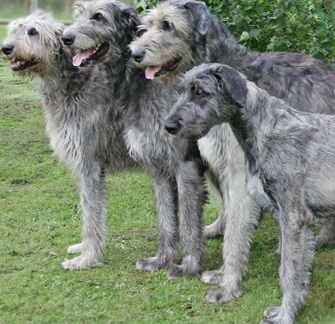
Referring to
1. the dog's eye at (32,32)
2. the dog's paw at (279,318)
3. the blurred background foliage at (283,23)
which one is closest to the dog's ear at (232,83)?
the dog's paw at (279,318)

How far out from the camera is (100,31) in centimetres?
638

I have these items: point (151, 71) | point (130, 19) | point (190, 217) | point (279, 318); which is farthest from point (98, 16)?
point (279, 318)

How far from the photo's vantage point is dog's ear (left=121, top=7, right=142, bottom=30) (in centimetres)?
654

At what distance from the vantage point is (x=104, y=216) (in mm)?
6863

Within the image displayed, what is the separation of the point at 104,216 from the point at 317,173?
2.30 metres

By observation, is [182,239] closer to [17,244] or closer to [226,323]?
[226,323]

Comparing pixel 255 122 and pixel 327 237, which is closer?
pixel 255 122

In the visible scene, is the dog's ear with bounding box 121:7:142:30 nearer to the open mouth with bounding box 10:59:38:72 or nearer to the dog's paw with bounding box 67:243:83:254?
the open mouth with bounding box 10:59:38:72

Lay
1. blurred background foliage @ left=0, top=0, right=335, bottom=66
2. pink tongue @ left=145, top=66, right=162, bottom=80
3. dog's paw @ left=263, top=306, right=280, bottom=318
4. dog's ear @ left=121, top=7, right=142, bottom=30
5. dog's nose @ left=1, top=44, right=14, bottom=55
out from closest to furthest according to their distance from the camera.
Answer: dog's paw @ left=263, top=306, right=280, bottom=318 → pink tongue @ left=145, top=66, right=162, bottom=80 → dog's ear @ left=121, top=7, right=142, bottom=30 → dog's nose @ left=1, top=44, right=14, bottom=55 → blurred background foliage @ left=0, top=0, right=335, bottom=66

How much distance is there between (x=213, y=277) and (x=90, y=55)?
90.4 inches

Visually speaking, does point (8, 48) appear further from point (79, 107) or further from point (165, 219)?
point (165, 219)

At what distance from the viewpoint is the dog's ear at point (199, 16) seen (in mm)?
6027

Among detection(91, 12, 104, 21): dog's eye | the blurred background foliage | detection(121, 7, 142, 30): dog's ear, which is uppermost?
detection(91, 12, 104, 21): dog's eye

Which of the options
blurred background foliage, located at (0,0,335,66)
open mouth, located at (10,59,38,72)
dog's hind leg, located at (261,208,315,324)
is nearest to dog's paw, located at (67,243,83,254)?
open mouth, located at (10,59,38,72)
